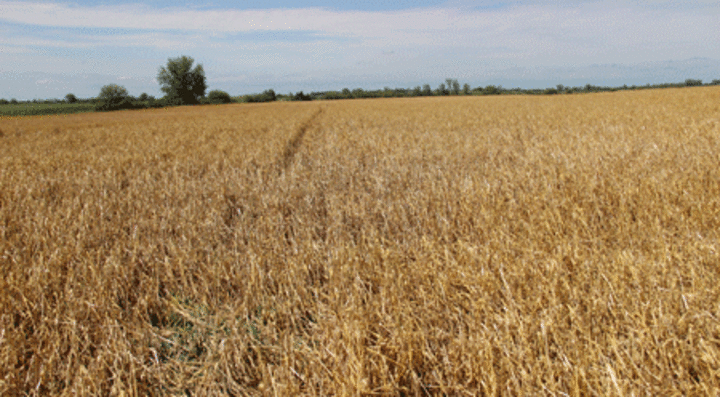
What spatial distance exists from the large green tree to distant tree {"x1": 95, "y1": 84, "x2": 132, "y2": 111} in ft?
31.7

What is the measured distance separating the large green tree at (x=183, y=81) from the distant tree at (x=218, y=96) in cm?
190

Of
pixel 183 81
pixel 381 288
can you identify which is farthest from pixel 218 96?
pixel 381 288

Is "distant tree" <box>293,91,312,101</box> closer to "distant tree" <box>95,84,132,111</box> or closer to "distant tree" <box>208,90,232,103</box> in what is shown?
"distant tree" <box>208,90,232,103</box>

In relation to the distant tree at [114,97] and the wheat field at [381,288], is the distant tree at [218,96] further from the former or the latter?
the wheat field at [381,288]

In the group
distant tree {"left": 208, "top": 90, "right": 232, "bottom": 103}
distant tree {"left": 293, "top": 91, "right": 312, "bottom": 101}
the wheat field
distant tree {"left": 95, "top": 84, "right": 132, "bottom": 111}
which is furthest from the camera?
distant tree {"left": 208, "top": 90, "right": 232, "bottom": 103}

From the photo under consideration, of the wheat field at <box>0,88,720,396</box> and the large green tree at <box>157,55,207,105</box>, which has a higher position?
the large green tree at <box>157,55,207,105</box>

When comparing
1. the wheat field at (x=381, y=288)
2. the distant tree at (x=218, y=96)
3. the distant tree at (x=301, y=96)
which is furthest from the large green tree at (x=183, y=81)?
the wheat field at (x=381, y=288)

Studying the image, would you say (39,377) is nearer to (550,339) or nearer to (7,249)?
(7,249)

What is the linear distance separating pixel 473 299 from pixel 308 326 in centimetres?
96

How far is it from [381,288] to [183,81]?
84662 millimetres

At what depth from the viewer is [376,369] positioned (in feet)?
5.56

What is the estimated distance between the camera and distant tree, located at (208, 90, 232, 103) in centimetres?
7156

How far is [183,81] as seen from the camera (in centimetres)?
7569

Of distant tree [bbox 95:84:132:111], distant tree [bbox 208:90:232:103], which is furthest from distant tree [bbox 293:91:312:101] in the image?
distant tree [bbox 95:84:132:111]
